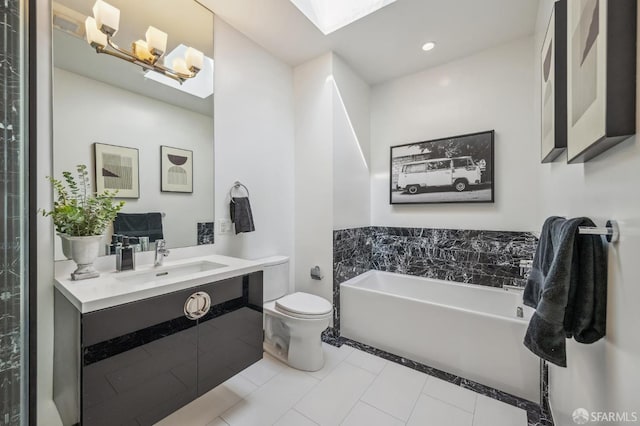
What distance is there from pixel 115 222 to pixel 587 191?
2411mm

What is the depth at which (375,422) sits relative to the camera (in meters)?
1.57

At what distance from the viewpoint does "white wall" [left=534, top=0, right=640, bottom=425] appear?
2.21ft

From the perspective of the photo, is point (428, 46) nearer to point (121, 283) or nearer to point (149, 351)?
point (121, 283)

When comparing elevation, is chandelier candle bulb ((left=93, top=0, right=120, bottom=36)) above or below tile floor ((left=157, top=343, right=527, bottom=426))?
above

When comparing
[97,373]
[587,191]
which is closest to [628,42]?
[587,191]

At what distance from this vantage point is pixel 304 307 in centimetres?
207

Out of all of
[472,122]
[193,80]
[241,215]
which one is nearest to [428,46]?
[472,122]

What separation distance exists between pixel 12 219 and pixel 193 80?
154 cm

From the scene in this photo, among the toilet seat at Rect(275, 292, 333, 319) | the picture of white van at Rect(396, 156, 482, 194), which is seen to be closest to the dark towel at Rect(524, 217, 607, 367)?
the toilet seat at Rect(275, 292, 333, 319)

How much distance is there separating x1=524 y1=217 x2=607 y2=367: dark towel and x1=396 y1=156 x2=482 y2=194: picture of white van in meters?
1.77

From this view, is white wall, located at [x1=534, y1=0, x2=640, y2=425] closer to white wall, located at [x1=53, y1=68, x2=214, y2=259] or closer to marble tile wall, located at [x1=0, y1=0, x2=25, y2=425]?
marble tile wall, located at [x1=0, y1=0, x2=25, y2=425]

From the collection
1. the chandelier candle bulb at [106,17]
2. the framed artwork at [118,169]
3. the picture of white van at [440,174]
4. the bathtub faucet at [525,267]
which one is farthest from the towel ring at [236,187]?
the bathtub faucet at [525,267]

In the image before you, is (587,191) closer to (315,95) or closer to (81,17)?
(315,95)

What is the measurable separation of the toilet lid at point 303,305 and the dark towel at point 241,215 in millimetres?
685
